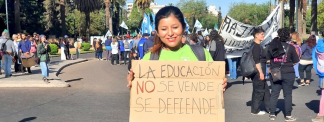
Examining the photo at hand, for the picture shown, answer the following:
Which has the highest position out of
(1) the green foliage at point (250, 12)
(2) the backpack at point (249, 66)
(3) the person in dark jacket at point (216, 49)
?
(1) the green foliage at point (250, 12)

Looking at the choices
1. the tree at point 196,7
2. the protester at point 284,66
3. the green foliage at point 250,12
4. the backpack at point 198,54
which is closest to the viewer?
the backpack at point 198,54

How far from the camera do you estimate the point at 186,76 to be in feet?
10.7

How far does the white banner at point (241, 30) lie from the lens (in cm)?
1304

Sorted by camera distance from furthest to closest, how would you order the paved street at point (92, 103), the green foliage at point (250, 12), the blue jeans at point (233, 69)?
the green foliage at point (250, 12)
the blue jeans at point (233, 69)
the paved street at point (92, 103)

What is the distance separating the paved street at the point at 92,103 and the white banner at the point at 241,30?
1316 mm

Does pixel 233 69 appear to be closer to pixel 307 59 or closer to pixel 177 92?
pixel 307 59

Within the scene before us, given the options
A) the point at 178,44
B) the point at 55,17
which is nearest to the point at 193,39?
the point at 178,44

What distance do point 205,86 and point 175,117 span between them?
325 mm

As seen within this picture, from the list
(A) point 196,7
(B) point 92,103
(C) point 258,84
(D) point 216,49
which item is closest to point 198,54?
(C) point 258,84

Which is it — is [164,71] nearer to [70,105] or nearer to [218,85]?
[218,85]

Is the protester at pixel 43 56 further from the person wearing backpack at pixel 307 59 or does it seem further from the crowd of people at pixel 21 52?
the person wearing backpack at pixel 307 59

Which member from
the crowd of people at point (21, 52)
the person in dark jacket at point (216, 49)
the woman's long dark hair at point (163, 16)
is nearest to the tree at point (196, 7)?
the crowd of people at point (21, 52)

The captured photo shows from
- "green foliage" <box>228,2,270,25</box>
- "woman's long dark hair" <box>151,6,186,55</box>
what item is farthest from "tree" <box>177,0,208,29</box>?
"woman's long dark hair" <box>151,6,186,55</box>

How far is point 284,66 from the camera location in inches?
297
